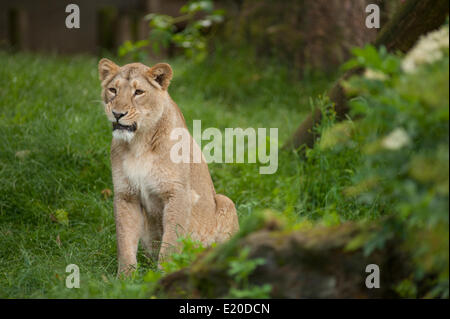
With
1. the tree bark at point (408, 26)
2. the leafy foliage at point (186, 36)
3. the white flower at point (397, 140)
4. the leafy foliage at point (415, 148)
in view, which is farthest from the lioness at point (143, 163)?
the leafy foliage at point (186, 36)

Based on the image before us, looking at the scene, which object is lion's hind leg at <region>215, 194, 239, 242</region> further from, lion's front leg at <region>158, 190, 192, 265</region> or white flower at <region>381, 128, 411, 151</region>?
white flower at <region>381, 128, 411, 151</region>

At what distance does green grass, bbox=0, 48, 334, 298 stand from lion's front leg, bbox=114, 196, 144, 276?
6.0 inches

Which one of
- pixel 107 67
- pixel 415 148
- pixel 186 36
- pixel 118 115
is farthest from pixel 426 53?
pixel 186 36

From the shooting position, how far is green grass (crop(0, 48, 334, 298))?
458cm

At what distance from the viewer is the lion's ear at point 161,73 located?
4594 millimetres

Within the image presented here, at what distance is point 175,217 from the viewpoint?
4500mm

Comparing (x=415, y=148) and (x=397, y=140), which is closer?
(x=397, y=140)

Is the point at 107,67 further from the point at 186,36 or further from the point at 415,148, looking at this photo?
the point at 186,36

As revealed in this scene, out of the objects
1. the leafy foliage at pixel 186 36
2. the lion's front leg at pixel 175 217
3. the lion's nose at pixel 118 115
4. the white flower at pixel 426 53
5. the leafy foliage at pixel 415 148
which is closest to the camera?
the leafy foliage at pixel 415 148

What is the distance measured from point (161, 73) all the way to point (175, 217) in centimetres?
106

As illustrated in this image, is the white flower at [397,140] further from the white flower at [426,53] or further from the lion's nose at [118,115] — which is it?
the lion's nose at [118,115]

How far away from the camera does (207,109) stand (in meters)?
7.54
